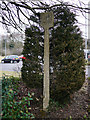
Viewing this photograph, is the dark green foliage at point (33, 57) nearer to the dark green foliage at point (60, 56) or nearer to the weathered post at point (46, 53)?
the dark green foliage at point (60, 56)

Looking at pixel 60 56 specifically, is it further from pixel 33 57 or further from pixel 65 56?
pixel 33 57

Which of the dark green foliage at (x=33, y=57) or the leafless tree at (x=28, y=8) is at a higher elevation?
the leafless tree at (x=28, y=8)

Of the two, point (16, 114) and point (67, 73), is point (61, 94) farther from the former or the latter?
point (16, 114)

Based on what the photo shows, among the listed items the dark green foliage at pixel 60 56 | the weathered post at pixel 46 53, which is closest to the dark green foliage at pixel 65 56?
the dark green foliage at pixel 60 56

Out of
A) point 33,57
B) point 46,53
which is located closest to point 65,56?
point 46,53

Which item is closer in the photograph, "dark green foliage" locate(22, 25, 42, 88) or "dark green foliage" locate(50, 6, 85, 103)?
"dark green foliage" locate(50, 6, 85, 103)

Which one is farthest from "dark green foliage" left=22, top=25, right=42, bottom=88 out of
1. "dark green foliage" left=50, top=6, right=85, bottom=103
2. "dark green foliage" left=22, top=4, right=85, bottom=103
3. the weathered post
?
"dark green foliage" left=50, top=6, right=85, bottom=103

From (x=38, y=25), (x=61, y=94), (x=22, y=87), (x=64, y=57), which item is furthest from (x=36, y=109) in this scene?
(x=38, y=25)

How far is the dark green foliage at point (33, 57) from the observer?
2.77 metres

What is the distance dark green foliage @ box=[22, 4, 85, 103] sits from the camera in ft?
8.52

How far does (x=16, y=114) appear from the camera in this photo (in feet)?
7.69

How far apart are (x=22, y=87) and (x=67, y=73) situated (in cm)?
137

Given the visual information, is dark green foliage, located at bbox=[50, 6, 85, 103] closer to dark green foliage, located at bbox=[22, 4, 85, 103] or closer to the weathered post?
dark green foliage, located at bbox=[22, 4, 85, 103]

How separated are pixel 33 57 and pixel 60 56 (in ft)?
1.93
